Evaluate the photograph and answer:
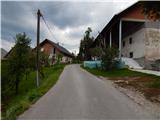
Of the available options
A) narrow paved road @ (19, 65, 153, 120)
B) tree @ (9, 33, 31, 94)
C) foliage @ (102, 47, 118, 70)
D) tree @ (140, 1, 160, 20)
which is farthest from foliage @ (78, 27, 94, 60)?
narrow paved road @ (19, 65, 153, 120)

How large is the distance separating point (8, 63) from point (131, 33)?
19331mm

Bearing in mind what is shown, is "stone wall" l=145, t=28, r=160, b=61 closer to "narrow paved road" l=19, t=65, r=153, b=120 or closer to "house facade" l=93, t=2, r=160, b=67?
"house facade" l=93, t=2, r=160, b=67

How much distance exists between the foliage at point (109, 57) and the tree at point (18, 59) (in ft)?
27.2

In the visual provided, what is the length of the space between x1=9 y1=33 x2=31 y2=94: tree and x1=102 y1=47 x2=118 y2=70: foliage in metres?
8.29

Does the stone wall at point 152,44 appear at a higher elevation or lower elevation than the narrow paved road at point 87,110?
higher

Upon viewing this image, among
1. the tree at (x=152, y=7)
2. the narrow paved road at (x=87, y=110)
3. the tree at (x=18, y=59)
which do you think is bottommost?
the narrow paved road at (x=87, y=110)

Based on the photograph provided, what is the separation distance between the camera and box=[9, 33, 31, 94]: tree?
20391 mm

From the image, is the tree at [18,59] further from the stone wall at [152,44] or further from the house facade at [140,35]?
the stone wall at [152,44]

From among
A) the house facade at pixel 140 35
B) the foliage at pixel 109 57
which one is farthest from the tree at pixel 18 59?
the house facade at pixel 140 35

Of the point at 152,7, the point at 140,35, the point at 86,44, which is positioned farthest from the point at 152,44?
the point at 86,44

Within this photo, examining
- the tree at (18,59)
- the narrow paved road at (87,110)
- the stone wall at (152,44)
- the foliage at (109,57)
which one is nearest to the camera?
the narrow paved road at (87,110)

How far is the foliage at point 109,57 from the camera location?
22.2 meters

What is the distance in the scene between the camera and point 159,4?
10.7 metres

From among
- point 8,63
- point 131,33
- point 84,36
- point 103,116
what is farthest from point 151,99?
point 84,36
